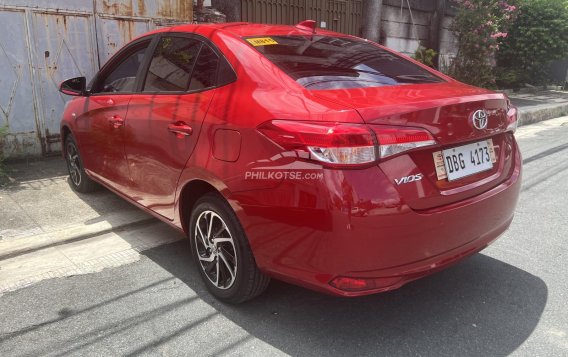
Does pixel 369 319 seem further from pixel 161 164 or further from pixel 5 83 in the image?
pixel 5 83

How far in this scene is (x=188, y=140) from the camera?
9.08 ft

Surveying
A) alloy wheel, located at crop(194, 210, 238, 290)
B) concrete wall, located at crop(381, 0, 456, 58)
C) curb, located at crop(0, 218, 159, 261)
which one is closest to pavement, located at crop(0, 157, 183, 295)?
curb, located at crop(0, 218, 159, 261)

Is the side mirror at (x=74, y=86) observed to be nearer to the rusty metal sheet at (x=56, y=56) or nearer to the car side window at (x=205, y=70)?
the rusty metal sheet at (x=56, y=56)

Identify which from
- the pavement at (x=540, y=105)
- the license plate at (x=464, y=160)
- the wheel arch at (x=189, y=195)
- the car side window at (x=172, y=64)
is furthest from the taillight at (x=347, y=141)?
the pavement at (x=540, y=105)

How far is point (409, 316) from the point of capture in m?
2.66

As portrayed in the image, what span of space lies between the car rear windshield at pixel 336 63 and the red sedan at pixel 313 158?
1 centimetres

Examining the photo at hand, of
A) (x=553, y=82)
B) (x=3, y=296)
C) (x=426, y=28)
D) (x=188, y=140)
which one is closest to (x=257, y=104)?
(x=188, y=140)

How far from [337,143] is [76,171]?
3.46 m

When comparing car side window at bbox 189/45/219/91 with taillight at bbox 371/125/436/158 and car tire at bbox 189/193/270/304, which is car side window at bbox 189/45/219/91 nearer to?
car tire at bbox 189/193/270/304

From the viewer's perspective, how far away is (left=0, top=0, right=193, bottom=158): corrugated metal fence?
532 cm

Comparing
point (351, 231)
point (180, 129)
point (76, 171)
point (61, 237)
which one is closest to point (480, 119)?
point (351, 231)

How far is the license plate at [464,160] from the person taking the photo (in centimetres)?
229

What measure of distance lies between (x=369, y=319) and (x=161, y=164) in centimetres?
161

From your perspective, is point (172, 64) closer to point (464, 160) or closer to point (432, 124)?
point (432, 124)
